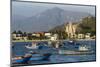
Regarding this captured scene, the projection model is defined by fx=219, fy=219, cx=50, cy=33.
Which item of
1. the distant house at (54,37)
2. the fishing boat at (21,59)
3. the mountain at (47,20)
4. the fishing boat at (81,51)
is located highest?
the mountain at (47,20)

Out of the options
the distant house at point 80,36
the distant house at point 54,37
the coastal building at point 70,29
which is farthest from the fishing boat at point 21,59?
the distant house at point 80,36

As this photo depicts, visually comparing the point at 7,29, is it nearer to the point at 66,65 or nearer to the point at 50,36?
the point at 50,36

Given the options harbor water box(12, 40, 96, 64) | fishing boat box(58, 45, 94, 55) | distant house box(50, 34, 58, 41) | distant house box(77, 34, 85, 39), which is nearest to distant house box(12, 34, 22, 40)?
harbor water box(12, 40, 96, 64)

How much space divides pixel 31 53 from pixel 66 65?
524 mm

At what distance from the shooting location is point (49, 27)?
2.89 m

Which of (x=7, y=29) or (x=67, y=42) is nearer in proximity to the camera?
(x=7, y=29)

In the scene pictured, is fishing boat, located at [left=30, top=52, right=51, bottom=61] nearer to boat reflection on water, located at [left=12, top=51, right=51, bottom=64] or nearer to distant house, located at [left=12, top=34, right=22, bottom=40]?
boat reflection on water, located at [left=12, top=51, right=51, bottom=64]

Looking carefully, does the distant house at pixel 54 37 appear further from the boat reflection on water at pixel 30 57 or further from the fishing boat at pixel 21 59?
the fishing boat at pixel 21 59

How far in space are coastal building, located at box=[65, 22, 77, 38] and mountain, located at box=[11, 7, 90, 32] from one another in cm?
7

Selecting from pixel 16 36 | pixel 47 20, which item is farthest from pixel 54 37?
pixel 16 36

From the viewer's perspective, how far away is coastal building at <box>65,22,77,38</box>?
2.97m

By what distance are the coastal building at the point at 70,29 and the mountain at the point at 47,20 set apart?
0.07 meters

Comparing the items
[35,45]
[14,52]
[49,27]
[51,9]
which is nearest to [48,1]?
[51,9]

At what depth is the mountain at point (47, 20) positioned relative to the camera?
9.14ft
